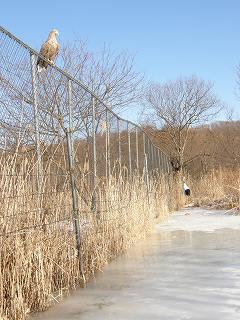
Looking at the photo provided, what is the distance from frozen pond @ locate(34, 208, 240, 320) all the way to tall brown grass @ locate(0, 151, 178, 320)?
18 cm

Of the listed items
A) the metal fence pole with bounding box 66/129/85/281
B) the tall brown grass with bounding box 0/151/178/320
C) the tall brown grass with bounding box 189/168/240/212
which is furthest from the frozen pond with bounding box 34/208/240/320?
the tall brown grass with bounding box 189/168/240/212

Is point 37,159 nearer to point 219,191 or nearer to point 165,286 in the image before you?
point 165,286

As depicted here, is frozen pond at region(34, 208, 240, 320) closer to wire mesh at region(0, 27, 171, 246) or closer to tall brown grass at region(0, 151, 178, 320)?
tall brown grass at region(0, 151, 178, 320)

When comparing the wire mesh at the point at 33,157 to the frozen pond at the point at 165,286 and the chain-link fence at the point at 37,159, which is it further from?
the frozen pond at the point at 165,286

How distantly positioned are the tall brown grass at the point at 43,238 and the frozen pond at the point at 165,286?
0.18 m

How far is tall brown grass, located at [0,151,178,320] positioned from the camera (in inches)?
129

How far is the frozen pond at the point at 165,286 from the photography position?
3457mm

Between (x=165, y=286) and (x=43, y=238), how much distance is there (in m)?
1.17

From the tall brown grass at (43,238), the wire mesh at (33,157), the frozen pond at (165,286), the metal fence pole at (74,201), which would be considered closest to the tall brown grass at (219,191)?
the frozen pond at (165,286)


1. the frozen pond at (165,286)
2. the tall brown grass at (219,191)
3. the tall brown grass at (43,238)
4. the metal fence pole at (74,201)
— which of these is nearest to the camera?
the tall brown grass at (43,238)

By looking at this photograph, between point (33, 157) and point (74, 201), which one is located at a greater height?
point (33, 157)

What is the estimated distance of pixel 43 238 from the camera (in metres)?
3.86

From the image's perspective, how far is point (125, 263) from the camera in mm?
5574

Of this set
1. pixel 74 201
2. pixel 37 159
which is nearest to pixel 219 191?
pixel 74 201
